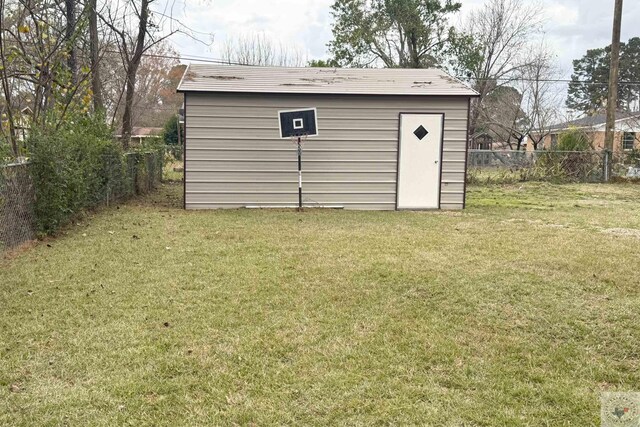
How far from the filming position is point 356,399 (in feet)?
7.84

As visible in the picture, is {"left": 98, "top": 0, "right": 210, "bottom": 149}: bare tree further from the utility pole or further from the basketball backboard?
the utility pole

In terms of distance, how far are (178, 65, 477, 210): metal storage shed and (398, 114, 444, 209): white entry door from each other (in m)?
0.02

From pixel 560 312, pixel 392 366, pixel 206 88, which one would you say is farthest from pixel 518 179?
pixel 392 366

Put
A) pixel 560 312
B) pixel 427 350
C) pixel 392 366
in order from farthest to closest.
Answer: pixel 560 312 < pixel 427 350 < pixel 392 366

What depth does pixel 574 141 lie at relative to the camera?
56.0 ft

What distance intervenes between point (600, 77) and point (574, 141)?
21090 millimetres

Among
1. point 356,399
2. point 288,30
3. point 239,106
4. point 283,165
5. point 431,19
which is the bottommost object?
point 356,399

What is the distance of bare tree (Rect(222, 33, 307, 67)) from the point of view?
73.8 ft

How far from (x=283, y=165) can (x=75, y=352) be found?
655cm

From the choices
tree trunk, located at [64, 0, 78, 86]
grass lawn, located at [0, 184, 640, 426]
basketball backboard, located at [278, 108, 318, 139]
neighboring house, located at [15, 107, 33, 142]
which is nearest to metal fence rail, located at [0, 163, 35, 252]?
grass lawn, located at [0, 184, 640, 426]

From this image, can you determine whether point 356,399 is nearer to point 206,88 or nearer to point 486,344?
point 486,344

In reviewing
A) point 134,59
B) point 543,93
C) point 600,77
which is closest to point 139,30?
point 134,59

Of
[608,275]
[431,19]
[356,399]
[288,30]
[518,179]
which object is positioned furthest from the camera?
[431,19]

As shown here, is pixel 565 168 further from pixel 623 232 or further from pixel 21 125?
pixel 21 125
